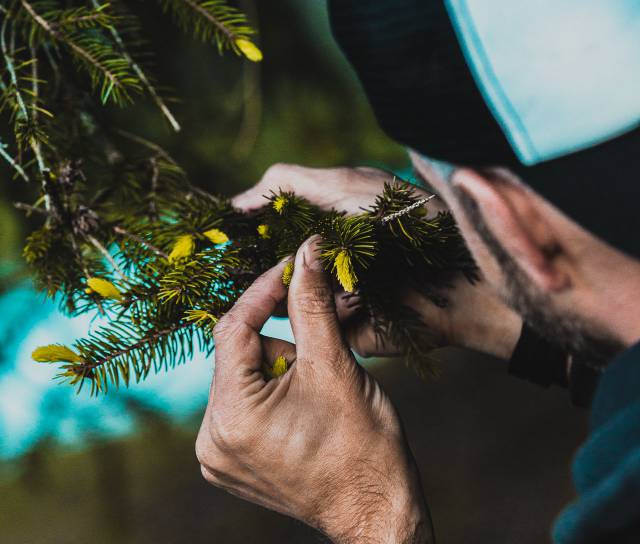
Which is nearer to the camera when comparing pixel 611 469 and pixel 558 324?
pixel 611 469

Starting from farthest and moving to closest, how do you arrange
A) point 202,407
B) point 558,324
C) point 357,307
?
1. point 202,407
2. point 357,307
3. point 558,324

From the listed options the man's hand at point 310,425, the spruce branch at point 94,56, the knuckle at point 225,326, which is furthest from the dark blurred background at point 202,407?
the spruce branch at point 94,56

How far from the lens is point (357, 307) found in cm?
81

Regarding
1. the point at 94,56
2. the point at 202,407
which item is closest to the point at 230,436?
the point at 94,56

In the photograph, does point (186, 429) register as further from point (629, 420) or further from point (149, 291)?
point (629, 420)

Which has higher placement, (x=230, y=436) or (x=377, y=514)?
(x=230, y=436)

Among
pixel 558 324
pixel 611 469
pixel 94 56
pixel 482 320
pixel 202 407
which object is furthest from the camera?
pixel 202 407

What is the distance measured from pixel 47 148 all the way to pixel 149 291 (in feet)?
→ 0.79

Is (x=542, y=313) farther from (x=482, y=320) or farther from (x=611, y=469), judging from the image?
(x=482, y=320)

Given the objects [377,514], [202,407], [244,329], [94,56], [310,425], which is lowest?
[202,407]

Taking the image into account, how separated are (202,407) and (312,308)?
3.15 ft

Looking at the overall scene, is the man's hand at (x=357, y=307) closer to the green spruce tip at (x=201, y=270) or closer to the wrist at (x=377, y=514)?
the green spruce tip at (x=201, y=270)

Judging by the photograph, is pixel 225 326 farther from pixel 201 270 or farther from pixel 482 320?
pixel 482 320

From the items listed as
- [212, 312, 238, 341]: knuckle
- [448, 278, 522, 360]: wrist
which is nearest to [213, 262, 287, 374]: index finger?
[212, 312, 238, 341]: knuckle
